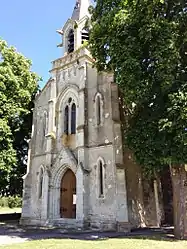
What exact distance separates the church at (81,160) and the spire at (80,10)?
0.85m

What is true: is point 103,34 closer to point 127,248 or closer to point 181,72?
point 181,72

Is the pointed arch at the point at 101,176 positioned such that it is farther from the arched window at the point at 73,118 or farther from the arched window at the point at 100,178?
the arched window at the point at 73,118

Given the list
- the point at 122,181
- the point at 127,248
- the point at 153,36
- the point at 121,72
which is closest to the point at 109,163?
the point at 122,181

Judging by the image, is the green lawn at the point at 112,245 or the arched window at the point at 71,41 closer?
the green lawn at the point at 112,245

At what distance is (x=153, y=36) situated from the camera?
13047 millimetres

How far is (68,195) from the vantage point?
20.0 metres

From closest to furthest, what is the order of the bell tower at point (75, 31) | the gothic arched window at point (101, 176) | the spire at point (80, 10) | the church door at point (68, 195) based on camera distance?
1. the gothic arched window at point (101, 176)
2. the church door at point (68, 195)
3. the bell tower at point (75, 31)
4. the spire at point (80, 10)

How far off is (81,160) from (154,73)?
8.08 metres

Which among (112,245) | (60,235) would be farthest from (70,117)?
(112,245)

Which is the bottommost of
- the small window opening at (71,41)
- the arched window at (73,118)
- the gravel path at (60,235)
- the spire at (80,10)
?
the gravel path at (60,235)

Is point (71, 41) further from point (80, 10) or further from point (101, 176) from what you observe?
point (101, 176)

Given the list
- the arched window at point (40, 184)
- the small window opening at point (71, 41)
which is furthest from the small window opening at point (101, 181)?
the small window opening at point (71, 41)

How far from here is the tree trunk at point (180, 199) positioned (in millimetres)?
12953

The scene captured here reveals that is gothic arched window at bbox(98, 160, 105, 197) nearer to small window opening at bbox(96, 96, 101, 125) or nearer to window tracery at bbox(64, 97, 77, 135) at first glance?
small window opening at bbox(96, 96, 101, 125)
